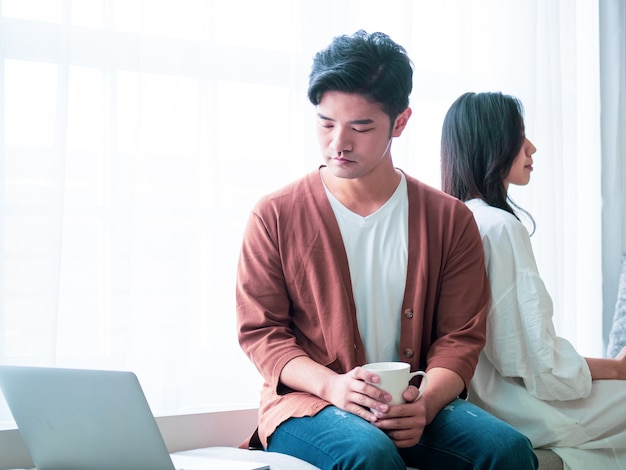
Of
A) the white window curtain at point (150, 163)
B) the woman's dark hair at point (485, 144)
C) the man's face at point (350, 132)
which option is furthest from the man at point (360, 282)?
the white window curtain at point (150, 163)

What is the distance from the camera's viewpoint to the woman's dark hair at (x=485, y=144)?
1.81 meters

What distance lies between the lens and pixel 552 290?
245 centimetres

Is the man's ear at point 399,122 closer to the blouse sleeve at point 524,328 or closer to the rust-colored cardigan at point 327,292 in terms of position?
the rust-colored cardigan at point 327,292

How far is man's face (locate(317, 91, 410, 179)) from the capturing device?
1.53 meters

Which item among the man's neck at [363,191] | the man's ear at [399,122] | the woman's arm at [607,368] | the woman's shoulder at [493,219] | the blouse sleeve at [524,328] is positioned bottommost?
the woman's arm at [607,368]

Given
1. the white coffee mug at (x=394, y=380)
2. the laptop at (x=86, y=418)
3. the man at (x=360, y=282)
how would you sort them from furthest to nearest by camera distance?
the man at (x=360, y=282)
the white coffee mug at (x=394, y=380)
the laptop at (x=86, y=418)

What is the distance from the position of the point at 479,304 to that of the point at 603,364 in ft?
1.26

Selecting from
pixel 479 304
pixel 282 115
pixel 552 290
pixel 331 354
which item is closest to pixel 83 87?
pixel 282 115

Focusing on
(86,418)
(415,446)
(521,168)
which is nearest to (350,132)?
(521,168)

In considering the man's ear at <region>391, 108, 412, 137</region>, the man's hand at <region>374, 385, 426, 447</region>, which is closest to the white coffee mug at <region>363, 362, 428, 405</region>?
the man's hand at <region>374, 385, 426, 447</region>

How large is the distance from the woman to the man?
0.09m

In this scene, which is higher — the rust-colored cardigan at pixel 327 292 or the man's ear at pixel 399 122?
→ the man's ear at pixel 399 122

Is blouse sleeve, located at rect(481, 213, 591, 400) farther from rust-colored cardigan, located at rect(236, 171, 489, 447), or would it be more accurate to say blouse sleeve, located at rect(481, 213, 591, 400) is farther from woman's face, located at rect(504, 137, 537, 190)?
woman's face, located at rect(504, 137, 537, 190)

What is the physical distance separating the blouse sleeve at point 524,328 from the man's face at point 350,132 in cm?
37
